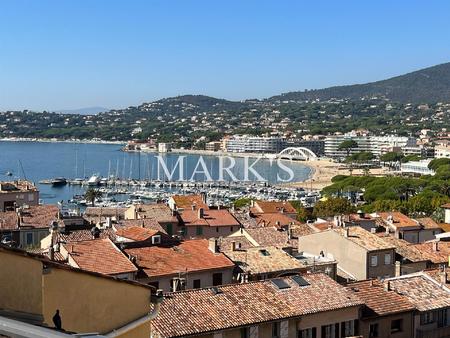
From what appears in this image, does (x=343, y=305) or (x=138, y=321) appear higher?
(x=138, y=321)

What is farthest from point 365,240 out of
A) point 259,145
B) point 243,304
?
point 259,145

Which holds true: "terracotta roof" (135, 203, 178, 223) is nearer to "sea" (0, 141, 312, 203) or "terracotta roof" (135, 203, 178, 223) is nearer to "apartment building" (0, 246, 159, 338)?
"apartment building" (0, 246, 159, 338)

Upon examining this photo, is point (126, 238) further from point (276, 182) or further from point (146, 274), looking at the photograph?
point (276, 182)

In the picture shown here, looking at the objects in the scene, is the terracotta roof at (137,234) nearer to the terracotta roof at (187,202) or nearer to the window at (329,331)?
the window at (329,331)

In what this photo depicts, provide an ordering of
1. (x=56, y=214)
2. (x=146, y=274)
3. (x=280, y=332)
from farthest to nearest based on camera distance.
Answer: (x=56, y=214) → (x=146, y=274) → (x=280, y=332)

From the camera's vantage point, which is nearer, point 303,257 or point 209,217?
point 303,257

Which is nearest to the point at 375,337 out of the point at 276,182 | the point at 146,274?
the point at 146,274

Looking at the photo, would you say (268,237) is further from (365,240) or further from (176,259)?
(176,259)
